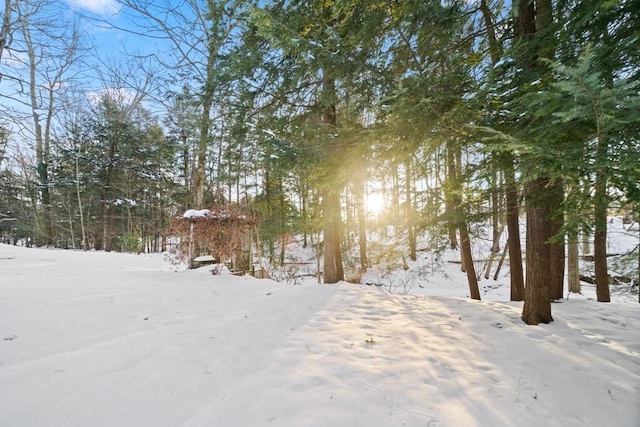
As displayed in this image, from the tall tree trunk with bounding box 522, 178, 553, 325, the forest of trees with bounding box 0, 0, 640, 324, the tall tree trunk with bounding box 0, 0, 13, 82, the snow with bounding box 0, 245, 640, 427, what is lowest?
the snow with bounding box 0, 245, 640, 427

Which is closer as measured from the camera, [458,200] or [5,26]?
[458,200]

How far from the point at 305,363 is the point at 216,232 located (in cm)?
540

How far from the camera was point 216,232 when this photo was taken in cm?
A: 714

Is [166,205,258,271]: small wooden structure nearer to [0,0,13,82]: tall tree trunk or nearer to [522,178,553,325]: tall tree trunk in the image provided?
[0,0,13,82]: tall tree trunk

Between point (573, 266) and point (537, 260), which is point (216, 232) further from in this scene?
point (573, 266)

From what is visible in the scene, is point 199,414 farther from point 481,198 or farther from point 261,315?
point 481,198

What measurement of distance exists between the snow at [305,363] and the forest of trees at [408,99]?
94 centimetres

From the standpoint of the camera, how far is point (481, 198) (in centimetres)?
373

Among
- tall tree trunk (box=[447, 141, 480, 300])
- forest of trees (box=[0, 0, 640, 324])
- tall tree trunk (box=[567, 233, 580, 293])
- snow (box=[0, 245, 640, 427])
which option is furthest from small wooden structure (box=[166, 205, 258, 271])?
→ tall tree trunk (box=[567, 233, 580, 293])

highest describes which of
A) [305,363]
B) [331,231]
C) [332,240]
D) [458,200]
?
[458,200]

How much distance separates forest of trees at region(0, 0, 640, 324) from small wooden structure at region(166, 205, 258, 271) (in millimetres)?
1020

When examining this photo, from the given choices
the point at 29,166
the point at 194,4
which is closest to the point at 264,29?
the point at 194,4

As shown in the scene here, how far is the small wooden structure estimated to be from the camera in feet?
23.3

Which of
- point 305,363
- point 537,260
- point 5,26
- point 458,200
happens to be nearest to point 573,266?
point 458,200
